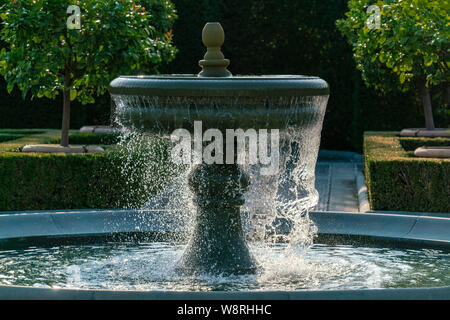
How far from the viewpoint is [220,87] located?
5.25 meters

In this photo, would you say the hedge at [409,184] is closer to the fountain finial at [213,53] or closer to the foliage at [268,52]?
the fountain finial at [213,53]

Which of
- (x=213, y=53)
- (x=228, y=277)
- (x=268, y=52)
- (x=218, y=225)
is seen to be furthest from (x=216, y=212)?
(x=268, y=52)

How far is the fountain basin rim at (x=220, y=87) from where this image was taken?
17.2 feet

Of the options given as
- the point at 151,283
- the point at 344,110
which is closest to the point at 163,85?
the point at 151,283

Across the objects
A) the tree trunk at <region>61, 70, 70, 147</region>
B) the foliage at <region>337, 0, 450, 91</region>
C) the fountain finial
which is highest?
the foliage at <region>337, 0, 450, 91</region>

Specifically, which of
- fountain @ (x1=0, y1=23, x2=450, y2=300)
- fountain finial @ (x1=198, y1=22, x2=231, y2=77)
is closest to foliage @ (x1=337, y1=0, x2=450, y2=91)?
fountain @ (x1=0, y1=23, x2=450, y2=300)

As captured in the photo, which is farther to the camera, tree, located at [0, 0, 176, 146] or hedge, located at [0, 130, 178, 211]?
tree, located at [0, 0, 176, 146]

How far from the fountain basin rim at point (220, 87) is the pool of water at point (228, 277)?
4.14ft

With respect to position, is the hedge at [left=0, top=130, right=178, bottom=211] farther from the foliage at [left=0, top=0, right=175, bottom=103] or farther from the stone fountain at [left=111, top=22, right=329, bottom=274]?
the stone fountain at [left=111, top=22, right=329, bottom=274]

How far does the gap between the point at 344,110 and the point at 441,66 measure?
5.45 m

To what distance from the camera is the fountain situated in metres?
5.30

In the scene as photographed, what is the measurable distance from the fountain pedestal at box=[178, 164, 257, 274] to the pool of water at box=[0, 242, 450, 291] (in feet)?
0.45

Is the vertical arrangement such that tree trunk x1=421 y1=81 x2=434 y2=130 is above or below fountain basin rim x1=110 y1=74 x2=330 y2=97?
below
